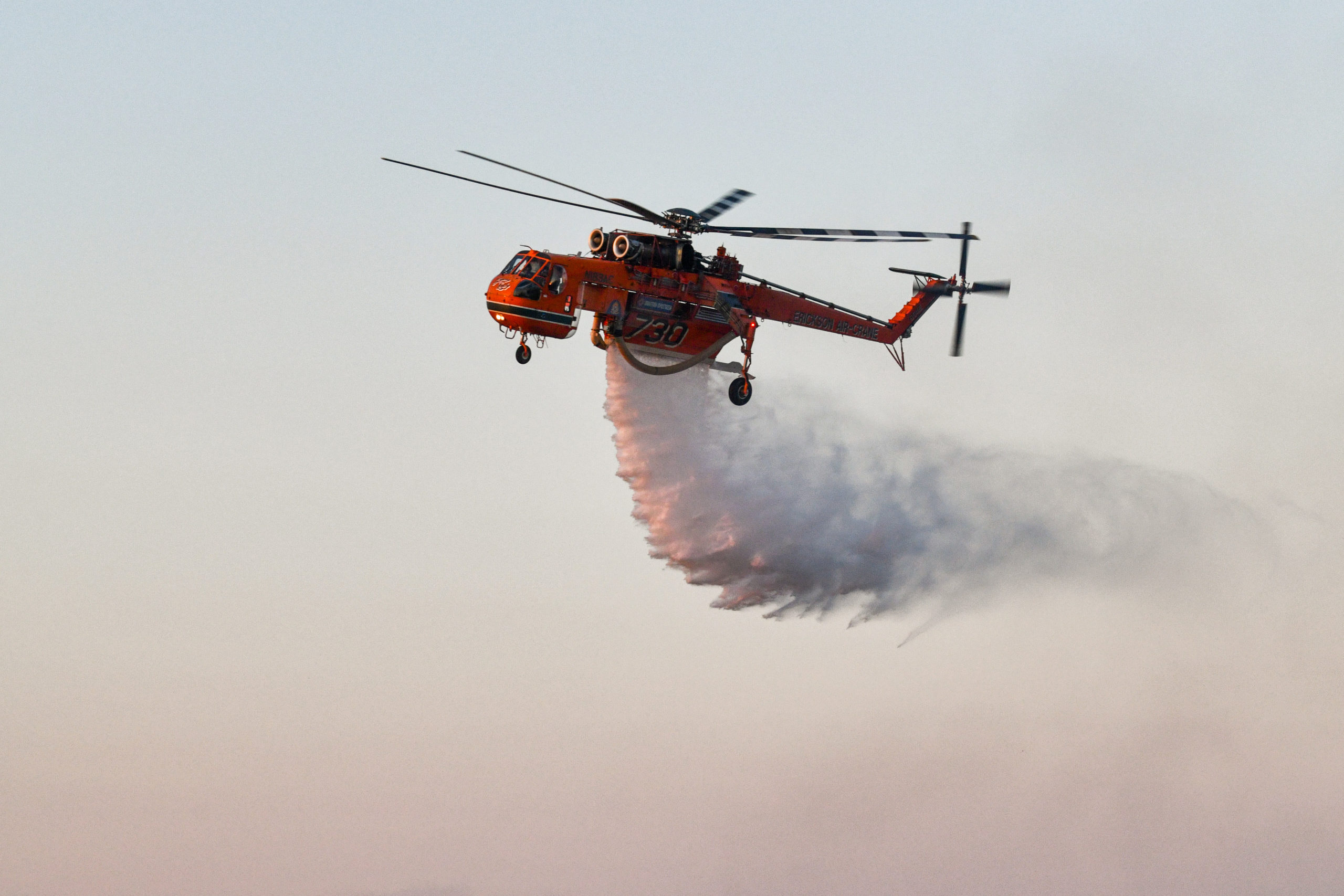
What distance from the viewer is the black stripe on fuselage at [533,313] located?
42.8m

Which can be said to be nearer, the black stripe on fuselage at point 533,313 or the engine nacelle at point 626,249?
the black stripe on fuselage at point 533,313

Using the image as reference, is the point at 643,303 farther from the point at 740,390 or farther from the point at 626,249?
the point at 740,390

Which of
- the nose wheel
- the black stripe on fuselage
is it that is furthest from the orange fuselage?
the nose wheel

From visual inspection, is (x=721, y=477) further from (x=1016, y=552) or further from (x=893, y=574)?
(x=1016, y=552)

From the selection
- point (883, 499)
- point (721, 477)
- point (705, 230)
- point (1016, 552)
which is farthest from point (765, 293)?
point (1016, 552)

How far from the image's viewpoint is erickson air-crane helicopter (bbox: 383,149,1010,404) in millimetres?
43094

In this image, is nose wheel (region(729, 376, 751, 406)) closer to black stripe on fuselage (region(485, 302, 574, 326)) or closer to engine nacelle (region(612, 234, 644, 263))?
engine nacelle (region(612, 234, 644, 263))

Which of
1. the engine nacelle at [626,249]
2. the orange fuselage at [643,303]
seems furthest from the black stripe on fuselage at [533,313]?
the engine nacelle at [626,249]

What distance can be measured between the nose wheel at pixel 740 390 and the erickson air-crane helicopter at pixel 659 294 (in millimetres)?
19

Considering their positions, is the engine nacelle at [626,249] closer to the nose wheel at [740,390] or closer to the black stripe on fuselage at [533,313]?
the black stripe on fuselage at [533,313]

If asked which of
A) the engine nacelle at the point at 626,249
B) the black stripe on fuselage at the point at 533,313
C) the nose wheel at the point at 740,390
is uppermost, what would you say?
the engine nacelle at the point at 626,249

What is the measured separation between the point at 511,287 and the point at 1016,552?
25.0 meters

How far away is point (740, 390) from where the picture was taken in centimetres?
4691

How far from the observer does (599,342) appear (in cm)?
4531
